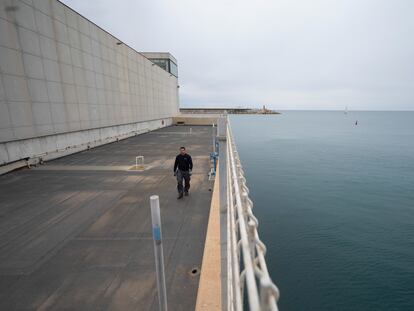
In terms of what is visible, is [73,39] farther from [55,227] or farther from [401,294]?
[401,294]

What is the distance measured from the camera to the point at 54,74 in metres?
17.6

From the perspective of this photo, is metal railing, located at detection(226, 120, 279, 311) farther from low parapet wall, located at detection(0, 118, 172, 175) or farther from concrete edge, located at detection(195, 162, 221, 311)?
low parapet wall, located at detection(0, 118, 172, 175)

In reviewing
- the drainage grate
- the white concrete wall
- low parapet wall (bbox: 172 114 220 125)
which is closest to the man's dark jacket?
the drainage grate

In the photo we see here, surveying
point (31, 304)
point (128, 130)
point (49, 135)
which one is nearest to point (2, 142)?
point (49, 135)

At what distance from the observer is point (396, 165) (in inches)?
1270

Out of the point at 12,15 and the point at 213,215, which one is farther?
the point at 12,15

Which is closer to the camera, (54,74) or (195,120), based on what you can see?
(54,74)

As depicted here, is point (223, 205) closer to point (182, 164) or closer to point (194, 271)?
point (194, 271)

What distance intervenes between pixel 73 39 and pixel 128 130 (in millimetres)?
13383

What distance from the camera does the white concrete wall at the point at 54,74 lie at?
45.9 feet

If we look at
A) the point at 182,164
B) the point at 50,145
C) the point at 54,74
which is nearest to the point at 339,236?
the point at 182,164

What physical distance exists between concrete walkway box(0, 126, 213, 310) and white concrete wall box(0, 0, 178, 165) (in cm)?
543

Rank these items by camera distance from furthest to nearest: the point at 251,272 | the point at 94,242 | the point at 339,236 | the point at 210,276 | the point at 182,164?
the point at 339,236 → the point at 182,164 → the point at 94,242 → the point at 210,276 → the point at 251,272

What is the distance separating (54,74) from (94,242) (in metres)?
17.0
